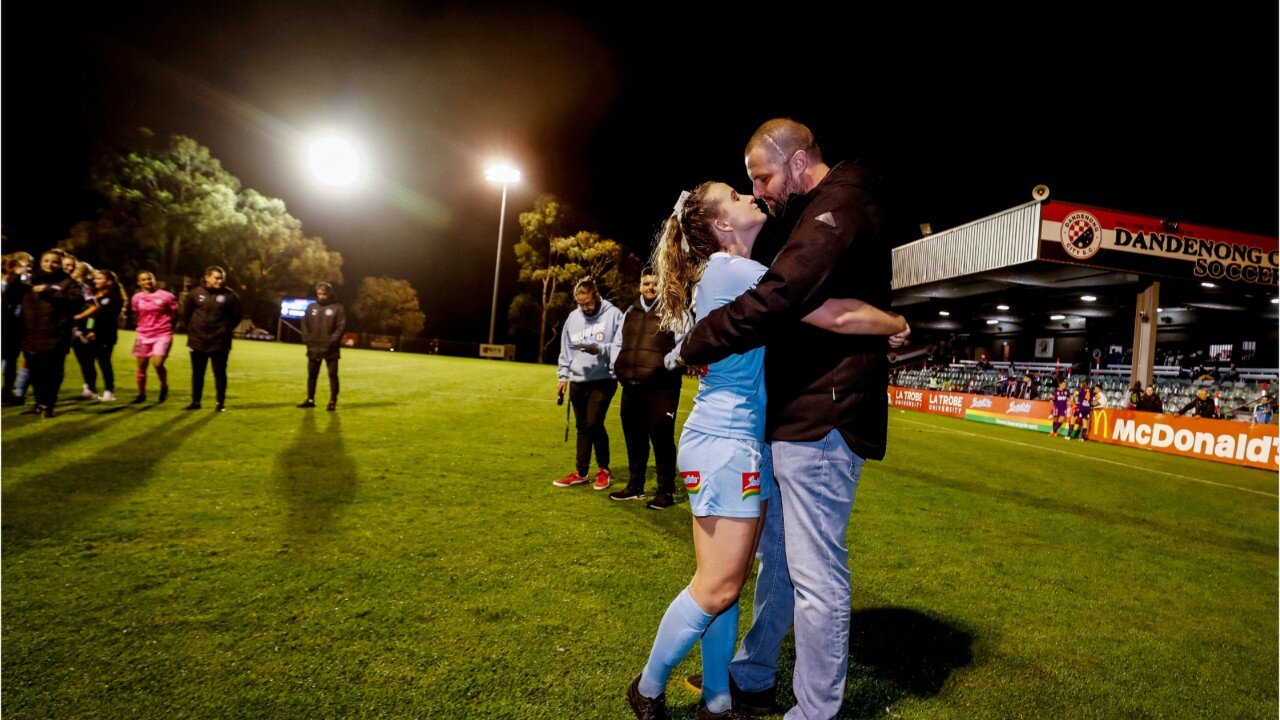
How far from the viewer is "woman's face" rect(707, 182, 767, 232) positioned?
2070 mm

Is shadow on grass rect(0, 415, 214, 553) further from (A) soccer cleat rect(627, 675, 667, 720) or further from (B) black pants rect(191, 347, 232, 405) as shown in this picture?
(A) soccer cleat rect(627, 675, 667, 720)

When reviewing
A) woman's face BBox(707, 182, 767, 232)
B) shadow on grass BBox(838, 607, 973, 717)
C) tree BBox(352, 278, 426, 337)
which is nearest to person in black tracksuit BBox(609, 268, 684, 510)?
shadow on grass BBox(838, 607, 973, 717)

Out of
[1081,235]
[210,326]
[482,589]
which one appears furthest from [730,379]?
[1081,235]

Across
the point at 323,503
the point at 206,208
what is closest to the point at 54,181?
the point at 206,208

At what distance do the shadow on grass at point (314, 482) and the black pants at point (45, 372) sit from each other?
303 cm

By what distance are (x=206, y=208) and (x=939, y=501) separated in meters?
49.1

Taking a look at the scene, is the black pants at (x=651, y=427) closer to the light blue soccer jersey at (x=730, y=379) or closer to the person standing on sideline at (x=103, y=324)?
the light blue soccer jersey at (x=730, y=379)

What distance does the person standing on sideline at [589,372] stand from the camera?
19.0ft

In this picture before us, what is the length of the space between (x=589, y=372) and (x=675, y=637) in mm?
3961

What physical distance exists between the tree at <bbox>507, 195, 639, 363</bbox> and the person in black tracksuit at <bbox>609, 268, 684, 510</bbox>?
36913 millimetres

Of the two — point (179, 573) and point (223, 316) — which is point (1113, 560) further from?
point (223, 316)

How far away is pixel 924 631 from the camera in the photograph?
3.12 metres

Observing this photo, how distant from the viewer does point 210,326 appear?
823cm

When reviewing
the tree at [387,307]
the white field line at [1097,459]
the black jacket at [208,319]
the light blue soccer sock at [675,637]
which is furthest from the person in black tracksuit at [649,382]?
the tree at [387,307]
